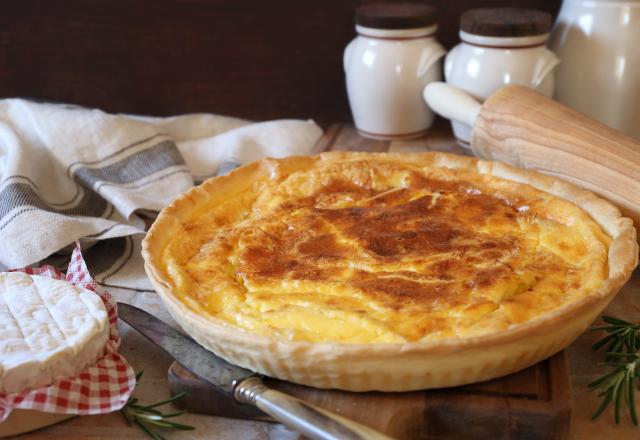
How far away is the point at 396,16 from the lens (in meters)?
2.74

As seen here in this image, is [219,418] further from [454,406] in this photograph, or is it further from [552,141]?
[552,141]

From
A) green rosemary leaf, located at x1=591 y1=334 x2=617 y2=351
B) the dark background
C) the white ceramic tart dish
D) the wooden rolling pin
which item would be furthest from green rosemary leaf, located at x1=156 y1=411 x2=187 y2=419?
the dark background

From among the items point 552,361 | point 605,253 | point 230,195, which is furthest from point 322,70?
point 552,361

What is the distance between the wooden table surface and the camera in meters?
1.40

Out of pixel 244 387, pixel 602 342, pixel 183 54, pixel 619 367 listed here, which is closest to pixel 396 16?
pixel 183 54

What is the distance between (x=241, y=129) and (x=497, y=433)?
1804mm

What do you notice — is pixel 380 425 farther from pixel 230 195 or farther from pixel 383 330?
pixel 230 195

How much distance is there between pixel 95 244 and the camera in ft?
7.32

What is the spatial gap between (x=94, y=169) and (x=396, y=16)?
1171 millimetres

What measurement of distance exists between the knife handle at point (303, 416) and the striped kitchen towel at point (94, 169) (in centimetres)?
88

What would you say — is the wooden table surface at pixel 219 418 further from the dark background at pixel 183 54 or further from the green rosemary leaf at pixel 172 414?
the dark background at pixel 183 54

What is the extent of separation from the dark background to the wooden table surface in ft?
4.89

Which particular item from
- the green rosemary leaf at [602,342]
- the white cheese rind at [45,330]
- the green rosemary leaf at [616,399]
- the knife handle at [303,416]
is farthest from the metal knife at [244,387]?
the green rosemary leaf at [602,342]

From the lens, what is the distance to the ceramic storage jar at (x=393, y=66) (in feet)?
9.09
